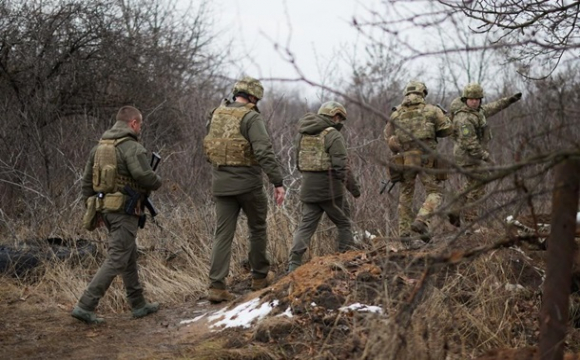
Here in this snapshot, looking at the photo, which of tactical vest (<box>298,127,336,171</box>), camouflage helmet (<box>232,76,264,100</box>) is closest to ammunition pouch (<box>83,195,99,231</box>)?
camouflage helmet (<box>232,76,264,100</box>)

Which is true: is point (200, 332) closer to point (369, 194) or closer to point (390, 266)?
point (390, 266)

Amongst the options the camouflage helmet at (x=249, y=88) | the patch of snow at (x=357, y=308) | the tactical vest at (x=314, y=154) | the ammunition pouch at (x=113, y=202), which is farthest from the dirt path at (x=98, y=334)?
the camouflage helmet at (x=249, y=88)

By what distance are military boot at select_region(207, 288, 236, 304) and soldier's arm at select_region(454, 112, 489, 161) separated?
3181 mm

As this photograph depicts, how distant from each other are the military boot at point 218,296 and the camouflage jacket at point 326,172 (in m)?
1.32

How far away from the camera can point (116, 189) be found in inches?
252

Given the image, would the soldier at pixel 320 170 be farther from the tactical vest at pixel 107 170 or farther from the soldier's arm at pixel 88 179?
the soldier's arm at pixel 88 179

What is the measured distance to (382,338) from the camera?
4.05 m

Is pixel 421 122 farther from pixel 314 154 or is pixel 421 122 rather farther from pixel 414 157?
pixel 414 157

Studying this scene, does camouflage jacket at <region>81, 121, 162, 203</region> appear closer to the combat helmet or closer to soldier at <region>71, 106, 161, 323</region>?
soldier at <region>71, 106, 161, 323</region>

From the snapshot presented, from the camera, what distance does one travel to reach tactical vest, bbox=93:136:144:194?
6.33 meters

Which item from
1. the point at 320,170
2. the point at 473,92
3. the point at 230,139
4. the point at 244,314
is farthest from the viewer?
the point at 473,92

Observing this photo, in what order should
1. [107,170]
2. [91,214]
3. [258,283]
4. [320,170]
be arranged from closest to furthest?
[107,170]
[91,214]
[258,283]
[320,170]

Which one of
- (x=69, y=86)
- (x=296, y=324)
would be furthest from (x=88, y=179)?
(x=69, y=86)

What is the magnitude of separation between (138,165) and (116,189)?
0.29m
